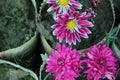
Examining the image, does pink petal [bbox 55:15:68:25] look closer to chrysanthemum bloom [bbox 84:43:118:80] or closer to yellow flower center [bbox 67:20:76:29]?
yellow flower center [bbox 67:20:76:29]

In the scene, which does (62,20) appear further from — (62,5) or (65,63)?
(65,63)

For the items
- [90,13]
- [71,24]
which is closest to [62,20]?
[71,24]

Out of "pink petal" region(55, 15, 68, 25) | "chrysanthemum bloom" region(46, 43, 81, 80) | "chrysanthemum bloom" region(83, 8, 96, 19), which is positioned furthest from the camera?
"chrysanthemum bloom" region(83, 8, 96, 19)

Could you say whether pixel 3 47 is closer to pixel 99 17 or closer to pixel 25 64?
pixel 25 64

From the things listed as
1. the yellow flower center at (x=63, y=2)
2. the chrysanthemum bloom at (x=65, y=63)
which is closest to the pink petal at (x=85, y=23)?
the yellow flower center at (x=63, y=2)

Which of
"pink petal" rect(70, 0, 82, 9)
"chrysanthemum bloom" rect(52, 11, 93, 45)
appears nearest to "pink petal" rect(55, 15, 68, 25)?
"chrysanthemum bloom" rect(52, 11, 93, 45)

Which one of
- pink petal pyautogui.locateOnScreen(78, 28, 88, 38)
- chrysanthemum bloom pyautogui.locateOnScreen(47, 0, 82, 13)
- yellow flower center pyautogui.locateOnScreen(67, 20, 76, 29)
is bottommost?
pink petal pyautogui.locateOnScreen(78, 28, 88, 38)

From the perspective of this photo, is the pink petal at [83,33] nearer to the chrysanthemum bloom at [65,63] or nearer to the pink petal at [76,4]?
the pink petal at [76,4]
